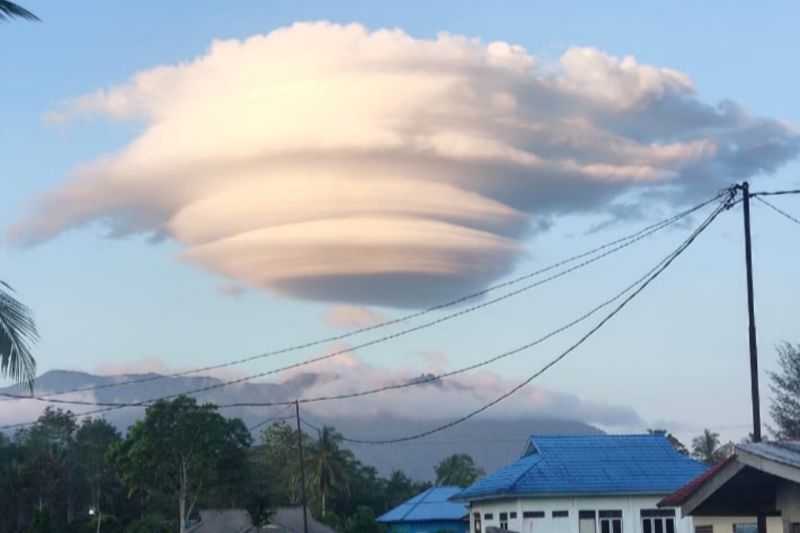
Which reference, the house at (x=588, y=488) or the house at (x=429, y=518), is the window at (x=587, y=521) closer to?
the house at (x=588, y=488)

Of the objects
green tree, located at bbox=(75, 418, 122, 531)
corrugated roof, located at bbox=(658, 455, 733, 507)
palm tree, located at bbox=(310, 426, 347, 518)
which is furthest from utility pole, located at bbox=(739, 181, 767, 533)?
palm tree, located at bbox=(310, 426, 347, 518)

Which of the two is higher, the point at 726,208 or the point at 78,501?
the point at 726,208

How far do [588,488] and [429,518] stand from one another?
33.7 metres

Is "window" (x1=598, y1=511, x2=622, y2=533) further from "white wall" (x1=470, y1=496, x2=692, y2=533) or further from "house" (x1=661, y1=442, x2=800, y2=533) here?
"house" (x1=661, y1=442, x2=800, y2=533)

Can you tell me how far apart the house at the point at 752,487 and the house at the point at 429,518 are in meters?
72.6

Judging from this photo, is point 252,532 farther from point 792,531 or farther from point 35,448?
point 792,531

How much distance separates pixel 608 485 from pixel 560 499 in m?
2.30

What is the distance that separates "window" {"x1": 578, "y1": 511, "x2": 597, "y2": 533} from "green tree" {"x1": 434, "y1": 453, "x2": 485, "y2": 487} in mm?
106091

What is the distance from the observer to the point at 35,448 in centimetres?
13075

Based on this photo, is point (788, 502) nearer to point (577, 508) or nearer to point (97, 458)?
point (577, 508)

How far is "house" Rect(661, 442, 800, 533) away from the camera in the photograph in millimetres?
14820

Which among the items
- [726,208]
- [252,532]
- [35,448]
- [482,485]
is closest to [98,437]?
[35,448]

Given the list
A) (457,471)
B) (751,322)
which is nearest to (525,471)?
(751,322)

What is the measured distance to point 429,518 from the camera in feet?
298
